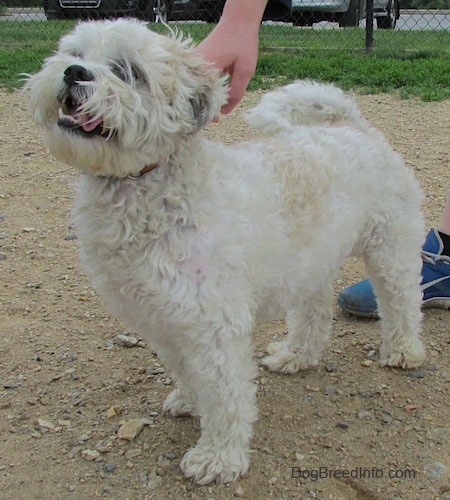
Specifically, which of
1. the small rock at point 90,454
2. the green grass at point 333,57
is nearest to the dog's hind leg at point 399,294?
the small rock at point 90,454

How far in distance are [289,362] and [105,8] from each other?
10.8 metres

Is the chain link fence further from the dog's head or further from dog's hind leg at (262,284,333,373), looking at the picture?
the dog's head

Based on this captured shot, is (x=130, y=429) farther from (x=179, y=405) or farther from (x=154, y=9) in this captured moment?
(x=154, y=9)

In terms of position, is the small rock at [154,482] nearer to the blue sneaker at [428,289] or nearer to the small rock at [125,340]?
the small rock at [125,340]

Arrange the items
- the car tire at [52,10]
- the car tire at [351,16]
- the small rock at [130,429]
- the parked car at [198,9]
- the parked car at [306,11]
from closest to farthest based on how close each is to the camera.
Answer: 1. the small rock at [130,429]
2. the parked car at [198,9]
3. the parked car at [306,11]
4. the car tire at [351,16]
5. the car tire at [52,10]

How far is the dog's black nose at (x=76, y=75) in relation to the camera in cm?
203

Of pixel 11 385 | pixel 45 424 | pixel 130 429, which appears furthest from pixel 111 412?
pixel 11 385

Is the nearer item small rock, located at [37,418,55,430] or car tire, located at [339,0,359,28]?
small rock, located at [37,418,55,430]

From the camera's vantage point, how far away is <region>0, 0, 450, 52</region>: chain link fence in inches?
429

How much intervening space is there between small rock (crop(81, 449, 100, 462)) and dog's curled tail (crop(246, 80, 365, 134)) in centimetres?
143

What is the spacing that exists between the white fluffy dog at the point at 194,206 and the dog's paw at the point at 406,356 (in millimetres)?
506

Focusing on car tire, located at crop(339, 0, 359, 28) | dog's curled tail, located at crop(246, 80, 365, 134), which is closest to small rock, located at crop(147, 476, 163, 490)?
dog's curled tail, located at crop(246, 80, 365, 134)

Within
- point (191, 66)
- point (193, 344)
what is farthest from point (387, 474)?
point (191, 66)

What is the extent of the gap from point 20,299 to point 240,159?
5.56 feet
